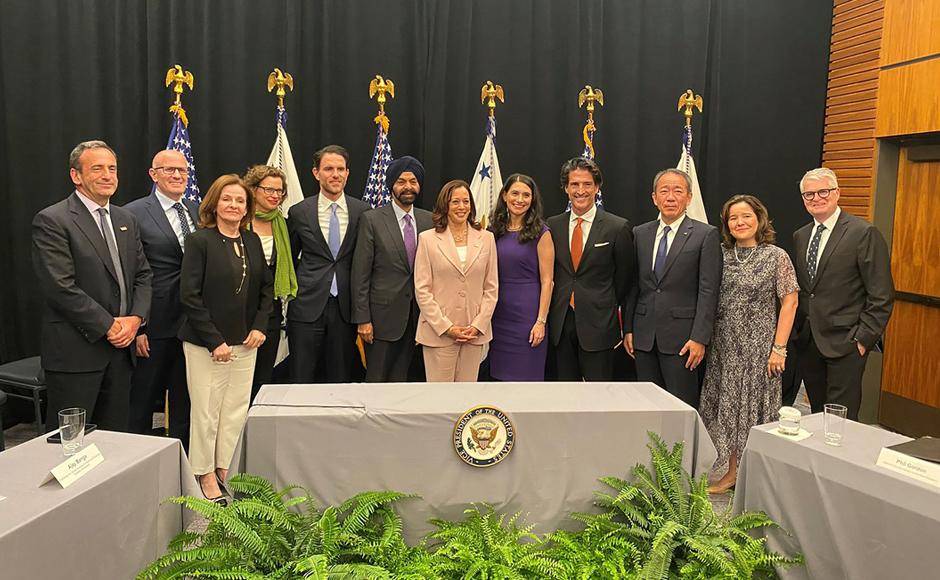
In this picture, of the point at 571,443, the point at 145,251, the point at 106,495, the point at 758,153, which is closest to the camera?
the point at 106,495

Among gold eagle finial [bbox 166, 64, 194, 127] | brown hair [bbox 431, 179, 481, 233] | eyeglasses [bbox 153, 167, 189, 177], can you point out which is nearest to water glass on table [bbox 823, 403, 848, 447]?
brown hair [bbox 431, 179, 481, 233]

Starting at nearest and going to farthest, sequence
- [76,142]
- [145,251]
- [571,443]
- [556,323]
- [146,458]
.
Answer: [146,458] < [571,443] < [145,251] < [556,323] < [76,142]

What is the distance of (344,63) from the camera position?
4.88 meters

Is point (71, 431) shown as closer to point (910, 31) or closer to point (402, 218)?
point (402, 218)

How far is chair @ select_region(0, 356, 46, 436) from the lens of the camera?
11.7 ft

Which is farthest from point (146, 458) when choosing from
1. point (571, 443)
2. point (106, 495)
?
point (571, 443)

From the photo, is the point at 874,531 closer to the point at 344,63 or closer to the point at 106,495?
the point at 106,495

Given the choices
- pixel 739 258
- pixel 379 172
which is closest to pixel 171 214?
pixel 379 172

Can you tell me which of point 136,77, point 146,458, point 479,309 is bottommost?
point 146,458

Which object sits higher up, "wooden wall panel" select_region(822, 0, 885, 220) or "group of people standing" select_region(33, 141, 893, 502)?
"wooden wall panel" select_region(822, 0, 885, 220)

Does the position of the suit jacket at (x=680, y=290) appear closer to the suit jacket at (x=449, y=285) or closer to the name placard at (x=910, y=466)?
the suit jacket at (x=449, y=285)

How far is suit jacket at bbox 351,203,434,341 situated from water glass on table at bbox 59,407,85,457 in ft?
5.96

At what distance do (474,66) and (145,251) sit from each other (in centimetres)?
285

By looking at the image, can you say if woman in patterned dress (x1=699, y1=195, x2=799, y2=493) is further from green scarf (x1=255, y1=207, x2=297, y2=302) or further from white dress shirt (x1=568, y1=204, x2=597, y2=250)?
green scarf (x1=255, y1=207, x2=297, y2=302)
